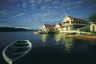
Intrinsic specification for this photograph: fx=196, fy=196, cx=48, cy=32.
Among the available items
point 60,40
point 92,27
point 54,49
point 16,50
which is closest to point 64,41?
point 60,40

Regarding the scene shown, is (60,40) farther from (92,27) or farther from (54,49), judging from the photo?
(92,27)


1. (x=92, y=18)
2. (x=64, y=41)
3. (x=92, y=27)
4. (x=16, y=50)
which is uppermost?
(x=92, y=18)

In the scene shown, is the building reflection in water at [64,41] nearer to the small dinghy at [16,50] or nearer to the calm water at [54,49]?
the calm water at [54,49]

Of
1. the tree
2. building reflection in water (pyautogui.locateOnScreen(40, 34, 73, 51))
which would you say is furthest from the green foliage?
Result: building reflection in water (pyautogui.locateOnScreen(40, 34, 73, 51))

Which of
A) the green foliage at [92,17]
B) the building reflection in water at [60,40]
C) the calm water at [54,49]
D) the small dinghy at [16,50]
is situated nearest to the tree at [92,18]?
the green foliage at [92,17]

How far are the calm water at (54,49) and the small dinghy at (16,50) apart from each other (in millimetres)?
71

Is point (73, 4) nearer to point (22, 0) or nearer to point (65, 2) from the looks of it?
point (65, 2)

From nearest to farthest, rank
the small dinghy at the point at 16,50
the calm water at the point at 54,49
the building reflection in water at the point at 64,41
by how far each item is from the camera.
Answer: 1. the calm water at the point at 54,49
2. the small dinghy at the point at 16,50
3. the building reflection in water at the point at 64,41

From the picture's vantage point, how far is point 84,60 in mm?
3535

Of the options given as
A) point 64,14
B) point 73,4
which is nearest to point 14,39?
point 64,14

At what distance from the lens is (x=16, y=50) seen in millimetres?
3893

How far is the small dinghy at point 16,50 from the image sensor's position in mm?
3662

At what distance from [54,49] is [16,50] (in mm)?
756

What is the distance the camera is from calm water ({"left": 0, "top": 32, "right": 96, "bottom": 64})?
356 cm
